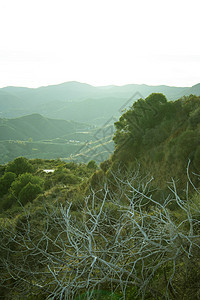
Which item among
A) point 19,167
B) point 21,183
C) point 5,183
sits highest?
point 21,183

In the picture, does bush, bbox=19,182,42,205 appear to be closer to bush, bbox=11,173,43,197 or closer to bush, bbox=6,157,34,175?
bush, bbox=11,173,43,197

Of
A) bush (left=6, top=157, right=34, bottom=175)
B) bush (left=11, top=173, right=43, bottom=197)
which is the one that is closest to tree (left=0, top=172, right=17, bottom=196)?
bush (left=6, top=157, right=34, bottom=175)

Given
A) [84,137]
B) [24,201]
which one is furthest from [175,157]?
[84,137]

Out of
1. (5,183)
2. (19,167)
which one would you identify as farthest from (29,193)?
(19,167)

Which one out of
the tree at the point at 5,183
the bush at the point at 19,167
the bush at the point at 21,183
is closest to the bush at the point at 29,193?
the bush at the point at 21,183

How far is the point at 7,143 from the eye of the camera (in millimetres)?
143375

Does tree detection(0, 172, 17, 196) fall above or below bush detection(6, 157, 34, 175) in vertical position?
below

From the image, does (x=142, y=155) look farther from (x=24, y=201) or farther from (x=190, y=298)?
(x=24, y=201)

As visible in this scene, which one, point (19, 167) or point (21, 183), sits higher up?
point (21, 183)

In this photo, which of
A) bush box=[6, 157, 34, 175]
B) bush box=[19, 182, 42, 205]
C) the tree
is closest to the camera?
bush box=[19, 182, 42, 205]

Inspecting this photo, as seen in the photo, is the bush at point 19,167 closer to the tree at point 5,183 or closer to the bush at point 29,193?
the tree at point 5,183

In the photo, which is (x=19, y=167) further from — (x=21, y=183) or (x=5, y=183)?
(x=21, y=183)

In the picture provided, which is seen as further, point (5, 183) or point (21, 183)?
point (5, 183)

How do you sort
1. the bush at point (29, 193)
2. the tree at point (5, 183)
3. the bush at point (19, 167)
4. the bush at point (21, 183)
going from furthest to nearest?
the bush at point (19, 167), the tree at point (5, 183), the bush at point (21, 183), the bush at point (29, 193)
